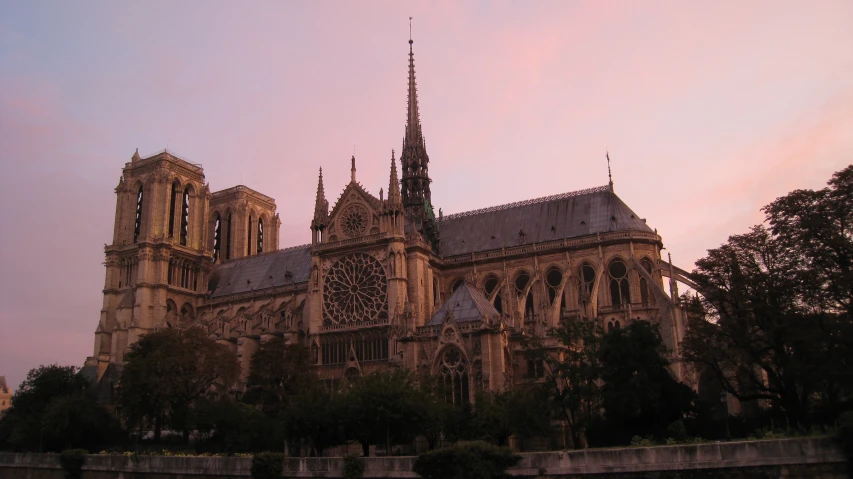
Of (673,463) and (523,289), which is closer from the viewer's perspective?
(673,463)

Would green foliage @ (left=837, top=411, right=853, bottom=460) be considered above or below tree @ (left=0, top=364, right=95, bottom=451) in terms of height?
below

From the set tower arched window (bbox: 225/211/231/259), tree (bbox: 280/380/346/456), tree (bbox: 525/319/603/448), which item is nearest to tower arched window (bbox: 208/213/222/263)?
tower arched window (bbox: 225/211/231/259)

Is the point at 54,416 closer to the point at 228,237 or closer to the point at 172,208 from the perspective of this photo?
the point at 172,208

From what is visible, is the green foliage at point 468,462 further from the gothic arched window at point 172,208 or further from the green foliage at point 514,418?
the gothic arched window at point 172,208

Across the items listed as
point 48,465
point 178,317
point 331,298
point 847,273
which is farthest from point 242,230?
point 847,273

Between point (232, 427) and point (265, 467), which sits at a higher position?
point (232, 427)

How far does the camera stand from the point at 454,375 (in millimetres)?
44750

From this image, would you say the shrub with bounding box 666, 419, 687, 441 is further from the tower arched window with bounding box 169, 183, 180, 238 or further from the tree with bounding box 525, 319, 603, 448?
the tower arched window with bounding box 169, 183, 180, 238

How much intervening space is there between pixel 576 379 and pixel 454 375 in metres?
9.54

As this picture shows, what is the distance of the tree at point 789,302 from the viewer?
30469 mm

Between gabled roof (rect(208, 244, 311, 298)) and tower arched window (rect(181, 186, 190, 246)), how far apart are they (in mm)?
4938

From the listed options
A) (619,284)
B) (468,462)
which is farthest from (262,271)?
(468,462)

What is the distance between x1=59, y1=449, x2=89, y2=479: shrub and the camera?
141 ft

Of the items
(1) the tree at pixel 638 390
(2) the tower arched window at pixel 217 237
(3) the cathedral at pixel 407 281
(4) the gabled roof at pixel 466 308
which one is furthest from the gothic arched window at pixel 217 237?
(1) the tree at pixel 638 390
